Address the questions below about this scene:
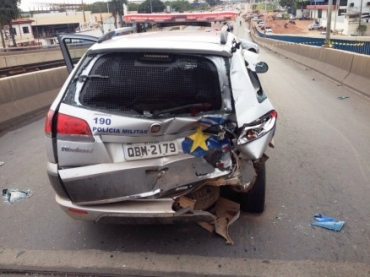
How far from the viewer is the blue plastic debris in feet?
12.1

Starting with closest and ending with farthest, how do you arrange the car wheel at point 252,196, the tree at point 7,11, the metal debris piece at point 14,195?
the car wheel at point 252,196
the metal debris piece at point 14,195
the tree at point 7,11

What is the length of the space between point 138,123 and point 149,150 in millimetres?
244

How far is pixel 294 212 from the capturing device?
4.02 m

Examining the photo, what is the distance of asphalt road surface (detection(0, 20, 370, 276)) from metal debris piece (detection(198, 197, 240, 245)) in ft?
0.22

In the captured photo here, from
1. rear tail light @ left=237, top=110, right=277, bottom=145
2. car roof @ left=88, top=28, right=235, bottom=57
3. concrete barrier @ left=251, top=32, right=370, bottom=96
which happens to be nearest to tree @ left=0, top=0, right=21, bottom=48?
concrete barrier @ left=251, top=32, right=370, bottom=96

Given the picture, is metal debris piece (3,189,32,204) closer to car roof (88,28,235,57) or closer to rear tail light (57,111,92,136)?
rear tail light (57,111,92,136)

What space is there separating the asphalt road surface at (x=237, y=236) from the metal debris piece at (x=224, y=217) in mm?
66

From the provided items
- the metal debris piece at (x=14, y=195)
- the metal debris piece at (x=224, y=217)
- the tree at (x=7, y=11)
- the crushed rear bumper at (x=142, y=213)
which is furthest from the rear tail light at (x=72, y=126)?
the tree at (x=7, y=11)

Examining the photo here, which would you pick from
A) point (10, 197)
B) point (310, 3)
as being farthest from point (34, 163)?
point (310, 3)

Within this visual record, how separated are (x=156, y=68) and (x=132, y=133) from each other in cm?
59

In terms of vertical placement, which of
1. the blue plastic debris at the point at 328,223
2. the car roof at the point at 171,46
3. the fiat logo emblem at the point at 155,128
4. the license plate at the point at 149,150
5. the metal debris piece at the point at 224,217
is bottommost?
the blue plastic debris at the point at 328,223

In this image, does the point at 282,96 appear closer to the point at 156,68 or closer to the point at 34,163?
the point at 34,163

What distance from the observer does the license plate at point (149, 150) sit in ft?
10.2

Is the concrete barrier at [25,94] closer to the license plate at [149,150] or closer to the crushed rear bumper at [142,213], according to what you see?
the crushed rear bumper at [142,213]
